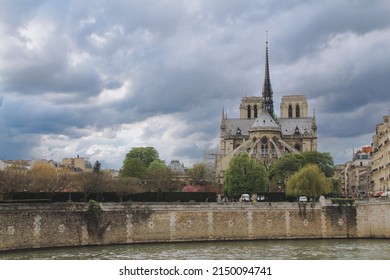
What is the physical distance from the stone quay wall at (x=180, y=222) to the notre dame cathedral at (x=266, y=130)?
51506 mm

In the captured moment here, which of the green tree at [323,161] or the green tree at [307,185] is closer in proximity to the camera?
the green tree at [307,185]

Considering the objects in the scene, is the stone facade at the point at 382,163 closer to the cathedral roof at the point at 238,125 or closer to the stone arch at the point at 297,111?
the cathedral roof at the point at 238,125

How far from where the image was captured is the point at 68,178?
196 ft

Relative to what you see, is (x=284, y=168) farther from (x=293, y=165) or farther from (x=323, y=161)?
(x=323, y=161)

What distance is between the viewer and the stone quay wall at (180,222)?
4378cm

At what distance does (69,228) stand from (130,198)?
12013mm

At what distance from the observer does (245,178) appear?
75.2 m

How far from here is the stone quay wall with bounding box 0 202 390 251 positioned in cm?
4378

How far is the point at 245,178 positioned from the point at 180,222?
27104 mm

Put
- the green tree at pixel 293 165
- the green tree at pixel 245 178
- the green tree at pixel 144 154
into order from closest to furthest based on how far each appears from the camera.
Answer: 1. the green tree at pixel 245 178
2. the green tree at pixel 293 165
3. the green tree at pixel 144 154

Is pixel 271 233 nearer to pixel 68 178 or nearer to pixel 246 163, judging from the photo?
pixel 68 178

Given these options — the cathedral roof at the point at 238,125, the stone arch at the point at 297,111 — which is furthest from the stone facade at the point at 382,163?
the stone arch at the point at 297,111

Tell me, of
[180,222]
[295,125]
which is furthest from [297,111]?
[180,222]

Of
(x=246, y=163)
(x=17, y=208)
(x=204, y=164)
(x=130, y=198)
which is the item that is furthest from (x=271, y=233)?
(x=204, y=164)
